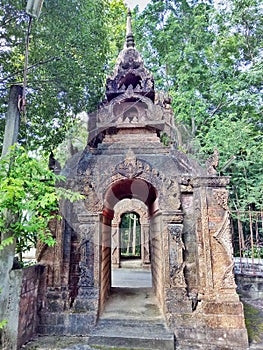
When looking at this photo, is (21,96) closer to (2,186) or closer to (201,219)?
(2,186)

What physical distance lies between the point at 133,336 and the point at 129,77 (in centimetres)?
587

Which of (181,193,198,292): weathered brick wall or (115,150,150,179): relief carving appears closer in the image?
(181,193,198,292): weathered brick wall

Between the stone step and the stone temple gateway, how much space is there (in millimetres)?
239

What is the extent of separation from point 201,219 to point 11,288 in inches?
143

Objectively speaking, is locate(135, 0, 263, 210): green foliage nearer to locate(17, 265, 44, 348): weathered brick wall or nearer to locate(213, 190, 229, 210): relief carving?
locate(213, 190, 229, 210): relief carving

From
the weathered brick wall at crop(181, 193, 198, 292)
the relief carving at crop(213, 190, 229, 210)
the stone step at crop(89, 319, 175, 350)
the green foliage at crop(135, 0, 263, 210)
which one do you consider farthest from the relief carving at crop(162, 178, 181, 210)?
the green foliage at crop(135, 0, 263, 210)

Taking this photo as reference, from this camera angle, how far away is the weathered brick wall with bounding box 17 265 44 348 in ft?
13.0

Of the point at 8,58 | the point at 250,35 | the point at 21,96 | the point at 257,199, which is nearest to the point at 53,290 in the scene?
the point at 21,96

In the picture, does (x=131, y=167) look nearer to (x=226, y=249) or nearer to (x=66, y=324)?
(x=226, y=249)

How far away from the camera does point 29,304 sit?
4.23 m

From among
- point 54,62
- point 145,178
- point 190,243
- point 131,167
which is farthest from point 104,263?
point 54,62

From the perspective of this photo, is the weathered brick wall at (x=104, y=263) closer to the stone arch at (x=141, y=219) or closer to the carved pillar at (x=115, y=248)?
the stone arch at (x=141, y=219)

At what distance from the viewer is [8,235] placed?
3.98 meters

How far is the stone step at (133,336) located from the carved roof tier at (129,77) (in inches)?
204
